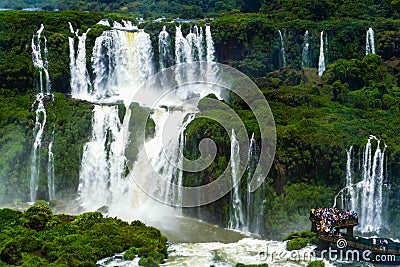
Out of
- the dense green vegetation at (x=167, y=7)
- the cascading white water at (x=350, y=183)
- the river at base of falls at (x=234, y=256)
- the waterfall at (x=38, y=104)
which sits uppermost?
the dense green vegetation at (x=167, y=7)

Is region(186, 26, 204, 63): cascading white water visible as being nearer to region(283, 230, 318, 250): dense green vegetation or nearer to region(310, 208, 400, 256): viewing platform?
region(283, 230, 318, 250): dense green vegetation

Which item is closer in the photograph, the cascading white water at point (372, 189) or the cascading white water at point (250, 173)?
the cascading white water at point (372, 189)

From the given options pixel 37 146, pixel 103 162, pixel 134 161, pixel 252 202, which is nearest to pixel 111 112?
pixel 103 162

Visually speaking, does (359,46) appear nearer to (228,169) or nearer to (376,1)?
(376,1)

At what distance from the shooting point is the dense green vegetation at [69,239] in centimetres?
2211

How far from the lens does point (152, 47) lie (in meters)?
39.2

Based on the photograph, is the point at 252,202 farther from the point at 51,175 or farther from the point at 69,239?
the point at 51,175

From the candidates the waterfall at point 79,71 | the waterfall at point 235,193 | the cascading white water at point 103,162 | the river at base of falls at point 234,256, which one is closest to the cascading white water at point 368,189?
the waterfall at point 235,193

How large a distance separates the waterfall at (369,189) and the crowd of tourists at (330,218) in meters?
4.83

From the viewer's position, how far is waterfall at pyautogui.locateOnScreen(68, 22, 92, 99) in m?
38.1

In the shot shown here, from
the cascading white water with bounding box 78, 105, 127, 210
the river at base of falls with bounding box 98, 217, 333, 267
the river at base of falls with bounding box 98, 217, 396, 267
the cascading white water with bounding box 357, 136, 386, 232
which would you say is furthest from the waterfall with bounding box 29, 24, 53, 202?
the cascading white water with bounding box 357, 136, 386, 232

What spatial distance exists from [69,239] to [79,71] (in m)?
16.3

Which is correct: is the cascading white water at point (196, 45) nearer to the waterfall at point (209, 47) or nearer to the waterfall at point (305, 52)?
the waterfall at point (209, 47)

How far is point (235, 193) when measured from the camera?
29.4m
